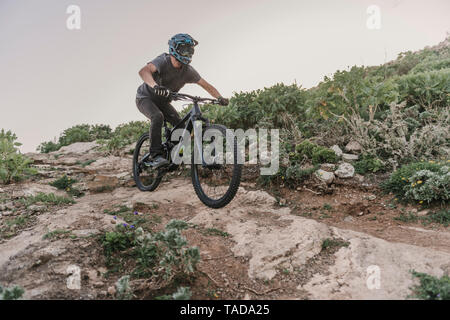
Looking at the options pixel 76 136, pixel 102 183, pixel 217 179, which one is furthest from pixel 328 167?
pixel 76 136

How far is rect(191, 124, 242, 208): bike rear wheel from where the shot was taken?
14.4 ft

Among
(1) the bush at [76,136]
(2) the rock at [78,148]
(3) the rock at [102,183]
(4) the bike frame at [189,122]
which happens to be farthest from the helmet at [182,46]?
(1) the bush at [76,136]

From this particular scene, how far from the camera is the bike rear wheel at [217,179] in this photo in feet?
14.4

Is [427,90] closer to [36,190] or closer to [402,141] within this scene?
[402,141]

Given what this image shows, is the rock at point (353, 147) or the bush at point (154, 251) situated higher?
the rock at point (353, 147)

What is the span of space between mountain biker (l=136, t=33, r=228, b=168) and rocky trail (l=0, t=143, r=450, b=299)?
1.28 m

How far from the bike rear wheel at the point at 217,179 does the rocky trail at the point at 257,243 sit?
12.1 inches

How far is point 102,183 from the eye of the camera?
761 cm

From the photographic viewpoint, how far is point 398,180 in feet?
17.7

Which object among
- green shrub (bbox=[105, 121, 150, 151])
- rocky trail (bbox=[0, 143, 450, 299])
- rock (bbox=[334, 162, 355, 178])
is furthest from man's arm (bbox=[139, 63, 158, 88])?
green shrub (bbox=[105, 121, 150, 151])

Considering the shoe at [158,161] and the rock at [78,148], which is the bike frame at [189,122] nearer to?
the shoe at [158,161]

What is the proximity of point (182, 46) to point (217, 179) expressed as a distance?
237 centimetres

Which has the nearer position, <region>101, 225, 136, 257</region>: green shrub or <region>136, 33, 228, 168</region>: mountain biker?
<region>101, 225, 136, 257</region>: green shrub

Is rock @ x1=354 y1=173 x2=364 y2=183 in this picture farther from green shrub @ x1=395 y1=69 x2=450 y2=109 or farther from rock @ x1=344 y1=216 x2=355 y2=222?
green shrub @ x1=395 y1=69 x2=450 y2=109
